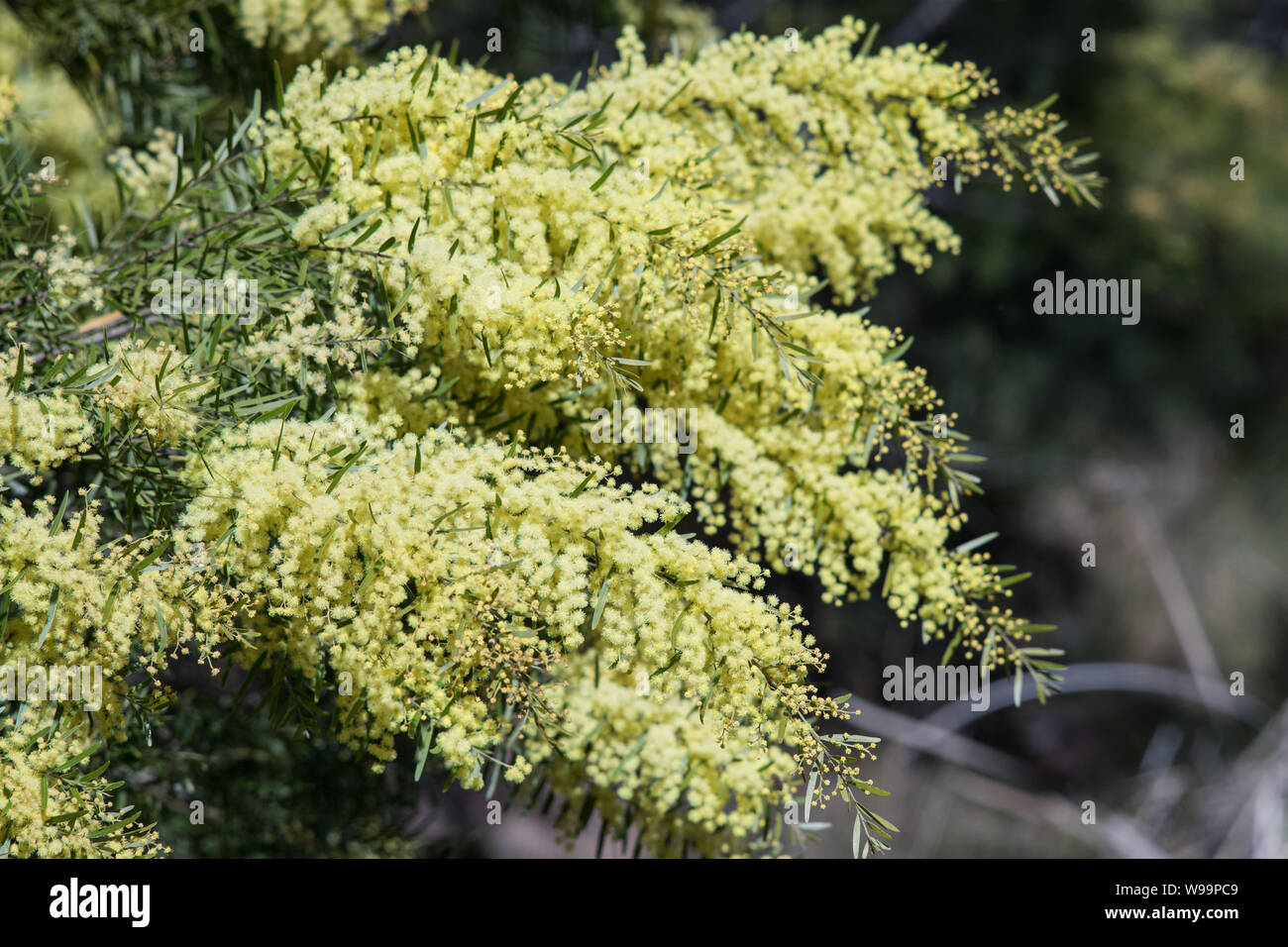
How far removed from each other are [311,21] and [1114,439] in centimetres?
391

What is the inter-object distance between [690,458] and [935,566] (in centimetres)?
42

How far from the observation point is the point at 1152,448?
437 centimetres

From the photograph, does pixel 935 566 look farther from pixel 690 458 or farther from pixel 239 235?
pixel 239 235

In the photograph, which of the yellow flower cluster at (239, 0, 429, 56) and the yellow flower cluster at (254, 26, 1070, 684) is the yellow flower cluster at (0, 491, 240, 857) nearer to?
the yellow flower cluster at (254, 26, 1070, 684)

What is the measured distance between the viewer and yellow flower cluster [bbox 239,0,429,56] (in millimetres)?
1840

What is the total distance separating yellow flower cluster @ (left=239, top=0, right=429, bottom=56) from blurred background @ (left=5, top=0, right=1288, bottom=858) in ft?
7.90

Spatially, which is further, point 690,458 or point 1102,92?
point 1102,92

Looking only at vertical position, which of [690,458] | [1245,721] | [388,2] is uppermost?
[388,2]

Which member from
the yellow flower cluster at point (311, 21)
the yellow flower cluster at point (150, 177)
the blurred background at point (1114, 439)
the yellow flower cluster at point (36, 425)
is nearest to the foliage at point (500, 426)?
the yellow flower cluster at point (36, 425)

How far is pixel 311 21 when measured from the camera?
186cm

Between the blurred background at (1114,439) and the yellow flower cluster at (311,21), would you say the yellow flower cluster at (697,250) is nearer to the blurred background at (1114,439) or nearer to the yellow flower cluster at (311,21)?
the yellow flower cluster at (311,21)

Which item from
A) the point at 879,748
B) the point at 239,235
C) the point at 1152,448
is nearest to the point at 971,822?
the point at 879,748

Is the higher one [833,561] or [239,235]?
[239,235]

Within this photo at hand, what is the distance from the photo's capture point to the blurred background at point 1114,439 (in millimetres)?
3939
